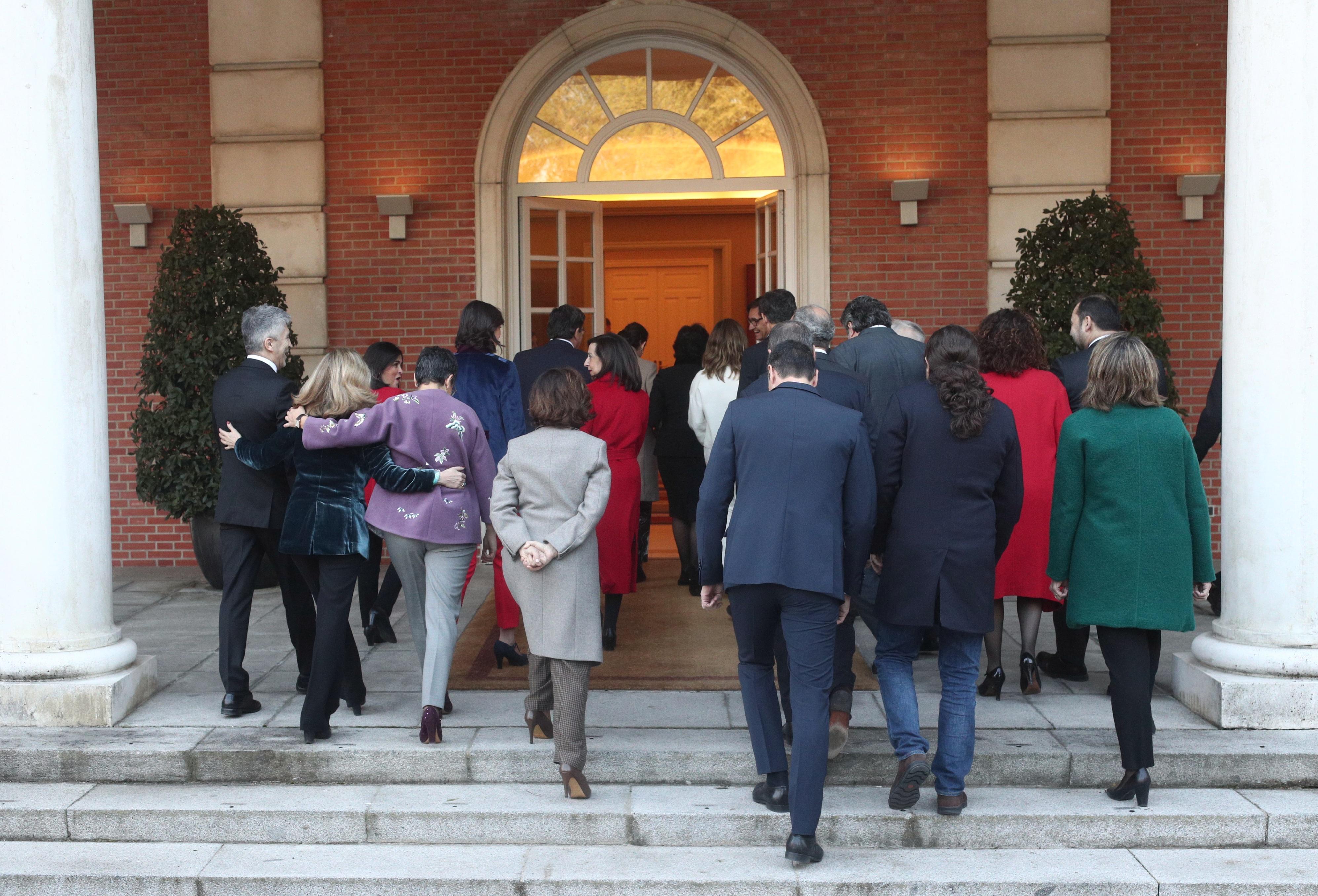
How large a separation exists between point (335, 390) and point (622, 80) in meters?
4.81

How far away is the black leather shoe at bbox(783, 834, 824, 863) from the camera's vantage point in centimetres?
386

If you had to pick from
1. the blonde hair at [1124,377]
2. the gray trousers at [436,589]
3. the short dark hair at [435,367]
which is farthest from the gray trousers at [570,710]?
the blonde hair at [1124,377]

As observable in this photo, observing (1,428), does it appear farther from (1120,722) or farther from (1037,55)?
(1037,55)

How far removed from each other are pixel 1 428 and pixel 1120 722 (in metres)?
4.26

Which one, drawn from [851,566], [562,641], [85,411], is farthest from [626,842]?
[85,411]

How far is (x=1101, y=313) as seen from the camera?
507 centimetres

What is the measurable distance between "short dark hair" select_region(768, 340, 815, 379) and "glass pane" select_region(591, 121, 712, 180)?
5059 millimetres

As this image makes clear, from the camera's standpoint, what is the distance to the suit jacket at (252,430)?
15.4 ft

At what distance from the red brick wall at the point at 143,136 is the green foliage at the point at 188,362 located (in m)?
1.18

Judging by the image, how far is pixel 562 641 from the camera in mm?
4145

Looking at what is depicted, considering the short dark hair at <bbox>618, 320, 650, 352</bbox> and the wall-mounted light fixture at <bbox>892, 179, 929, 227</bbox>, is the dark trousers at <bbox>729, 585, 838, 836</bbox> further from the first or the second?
the wall-mounted light fixture at <bbox>892, 179, 929, 227</bbox>

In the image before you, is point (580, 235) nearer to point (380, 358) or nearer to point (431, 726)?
point (380, 358)

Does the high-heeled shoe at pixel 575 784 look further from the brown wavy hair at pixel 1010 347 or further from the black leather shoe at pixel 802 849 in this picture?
the brown wavy hair at pixel 1010 347

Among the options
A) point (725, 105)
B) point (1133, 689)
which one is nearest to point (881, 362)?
point (1133, 689)
